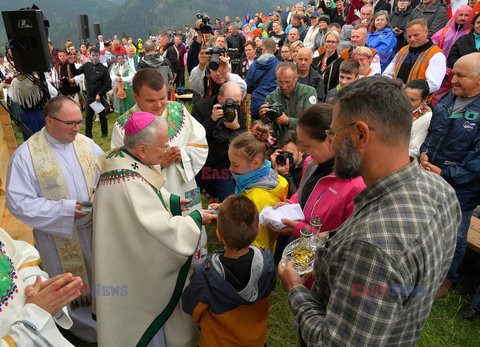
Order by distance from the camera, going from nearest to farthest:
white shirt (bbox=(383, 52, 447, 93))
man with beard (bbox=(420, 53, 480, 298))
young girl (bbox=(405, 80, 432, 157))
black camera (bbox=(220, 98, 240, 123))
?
man with beard (bbox=(420, 53, 480, 298)), black camera (bbox=(220, 98, 240, 123)), young girl (bbox=(405, 80, 432, 157)), white shirt (bbox=(383, 52, 447, 93))

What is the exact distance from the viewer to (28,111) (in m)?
6.21

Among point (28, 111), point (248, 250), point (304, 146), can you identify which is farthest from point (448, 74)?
point (28, 111)

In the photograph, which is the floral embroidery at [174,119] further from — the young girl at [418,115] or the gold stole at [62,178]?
the young girl at [418,115]

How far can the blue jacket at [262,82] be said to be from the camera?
5.32 meters

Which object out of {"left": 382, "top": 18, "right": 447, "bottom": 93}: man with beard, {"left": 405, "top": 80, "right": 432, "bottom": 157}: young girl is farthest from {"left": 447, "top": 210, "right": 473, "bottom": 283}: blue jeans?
{"left": 382, "top": 18, "right": 447, "bottom": 93}: man with beard

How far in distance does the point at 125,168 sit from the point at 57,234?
3.23 ft

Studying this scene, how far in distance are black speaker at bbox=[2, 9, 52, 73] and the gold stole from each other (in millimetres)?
2209

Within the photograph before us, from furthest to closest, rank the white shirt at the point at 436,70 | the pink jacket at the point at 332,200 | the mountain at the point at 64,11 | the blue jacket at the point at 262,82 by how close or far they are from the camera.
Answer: the mountain at the point at 64,11, the blue jacket at the point at 262,82, the white shirt at the point at 436,70, the pink jacket at the point at 332,200

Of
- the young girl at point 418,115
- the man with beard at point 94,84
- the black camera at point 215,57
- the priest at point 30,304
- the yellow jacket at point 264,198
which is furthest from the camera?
the man with beard at point 94,84

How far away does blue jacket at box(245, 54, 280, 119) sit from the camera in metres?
5.32

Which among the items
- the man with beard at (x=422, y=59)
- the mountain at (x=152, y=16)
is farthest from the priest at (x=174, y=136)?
the mountain at (x=152, y=16)

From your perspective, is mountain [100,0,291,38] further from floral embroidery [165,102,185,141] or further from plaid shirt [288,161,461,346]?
plaid shirt [288,161,461,346]

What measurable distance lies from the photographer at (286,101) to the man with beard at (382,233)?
2533 mm

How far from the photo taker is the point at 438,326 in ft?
10.1
